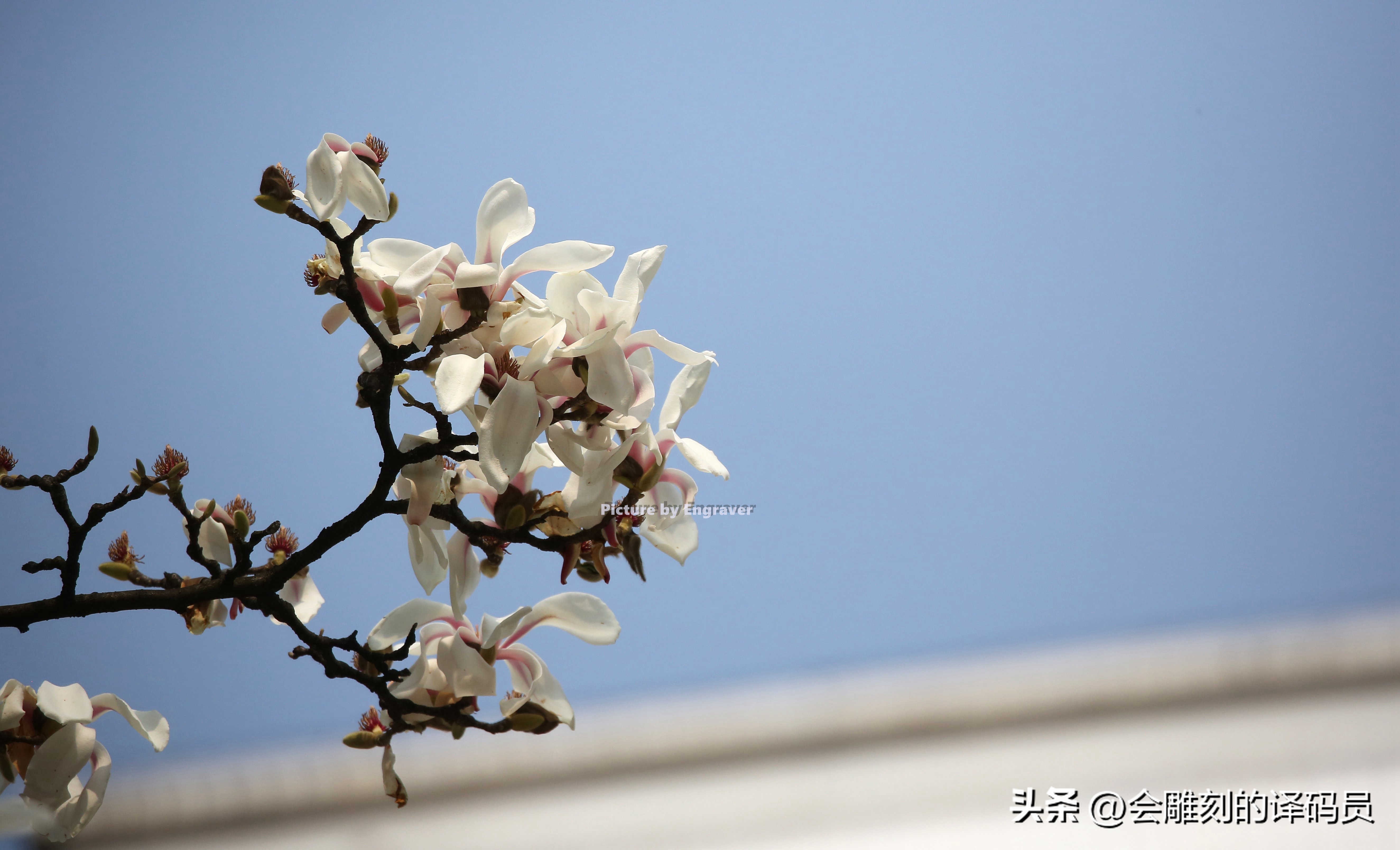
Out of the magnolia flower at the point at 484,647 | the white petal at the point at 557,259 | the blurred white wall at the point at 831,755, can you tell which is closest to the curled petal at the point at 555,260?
the white petal at the point at 557,259

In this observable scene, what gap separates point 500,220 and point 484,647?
13 centimetres

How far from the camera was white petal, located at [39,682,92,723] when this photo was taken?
262 mm

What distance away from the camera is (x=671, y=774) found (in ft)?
3.46

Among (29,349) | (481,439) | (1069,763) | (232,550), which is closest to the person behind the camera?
(481,439)

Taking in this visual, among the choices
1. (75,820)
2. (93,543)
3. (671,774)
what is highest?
(93,543)

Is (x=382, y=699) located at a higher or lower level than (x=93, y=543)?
lower

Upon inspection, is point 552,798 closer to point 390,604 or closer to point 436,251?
point 390,604

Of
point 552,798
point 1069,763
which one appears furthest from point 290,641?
point 1069,763

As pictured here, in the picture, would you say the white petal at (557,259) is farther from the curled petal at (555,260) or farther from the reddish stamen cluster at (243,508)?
the reddish stamen cluster at (243,508)

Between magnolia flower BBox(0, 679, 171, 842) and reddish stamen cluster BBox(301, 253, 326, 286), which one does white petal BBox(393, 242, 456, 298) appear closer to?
reddish stamen cluster BBox(301, 253, 326, 286)

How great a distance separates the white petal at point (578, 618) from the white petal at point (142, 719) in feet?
0.35

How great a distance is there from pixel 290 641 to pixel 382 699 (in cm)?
80

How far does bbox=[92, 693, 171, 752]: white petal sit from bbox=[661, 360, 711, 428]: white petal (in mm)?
179

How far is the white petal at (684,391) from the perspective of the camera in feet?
0.88
